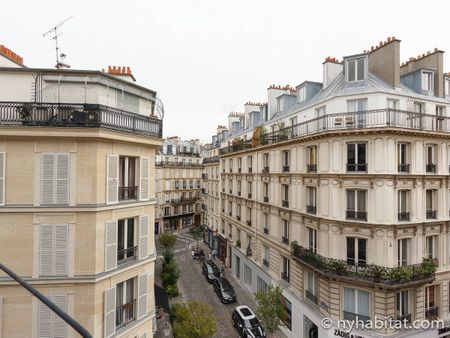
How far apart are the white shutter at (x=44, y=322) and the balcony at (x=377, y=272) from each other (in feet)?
46.3

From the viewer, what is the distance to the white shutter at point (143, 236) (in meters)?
11.9

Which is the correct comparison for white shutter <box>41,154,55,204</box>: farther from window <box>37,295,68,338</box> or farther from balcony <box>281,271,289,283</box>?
balcony <box>281,271,289,283</box>

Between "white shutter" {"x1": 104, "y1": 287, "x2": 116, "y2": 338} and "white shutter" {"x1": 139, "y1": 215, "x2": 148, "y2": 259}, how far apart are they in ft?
6.05

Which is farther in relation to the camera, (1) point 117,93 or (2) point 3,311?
(1) point 117,93

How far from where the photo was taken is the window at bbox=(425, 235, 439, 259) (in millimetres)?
17031

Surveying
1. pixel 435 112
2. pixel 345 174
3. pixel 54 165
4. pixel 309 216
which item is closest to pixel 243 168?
pixel 309 216

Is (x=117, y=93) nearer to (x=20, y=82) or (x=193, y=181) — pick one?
(x=20, y=82)

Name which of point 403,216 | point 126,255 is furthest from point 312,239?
point 126,255

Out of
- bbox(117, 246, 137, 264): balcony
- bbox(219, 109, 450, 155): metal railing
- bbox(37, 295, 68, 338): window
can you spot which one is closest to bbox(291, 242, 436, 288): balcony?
bbox(219, 109, 450, 155): metal railing

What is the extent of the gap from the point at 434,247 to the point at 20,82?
24.0 m

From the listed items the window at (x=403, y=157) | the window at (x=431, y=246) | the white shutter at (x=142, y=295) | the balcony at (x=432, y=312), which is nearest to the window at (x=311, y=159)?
the window at (x=403, y=157)

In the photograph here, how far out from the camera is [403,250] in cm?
1627

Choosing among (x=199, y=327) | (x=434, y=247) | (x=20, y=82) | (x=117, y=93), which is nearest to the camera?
(x=20, y=82)

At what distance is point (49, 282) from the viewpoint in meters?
9.78
